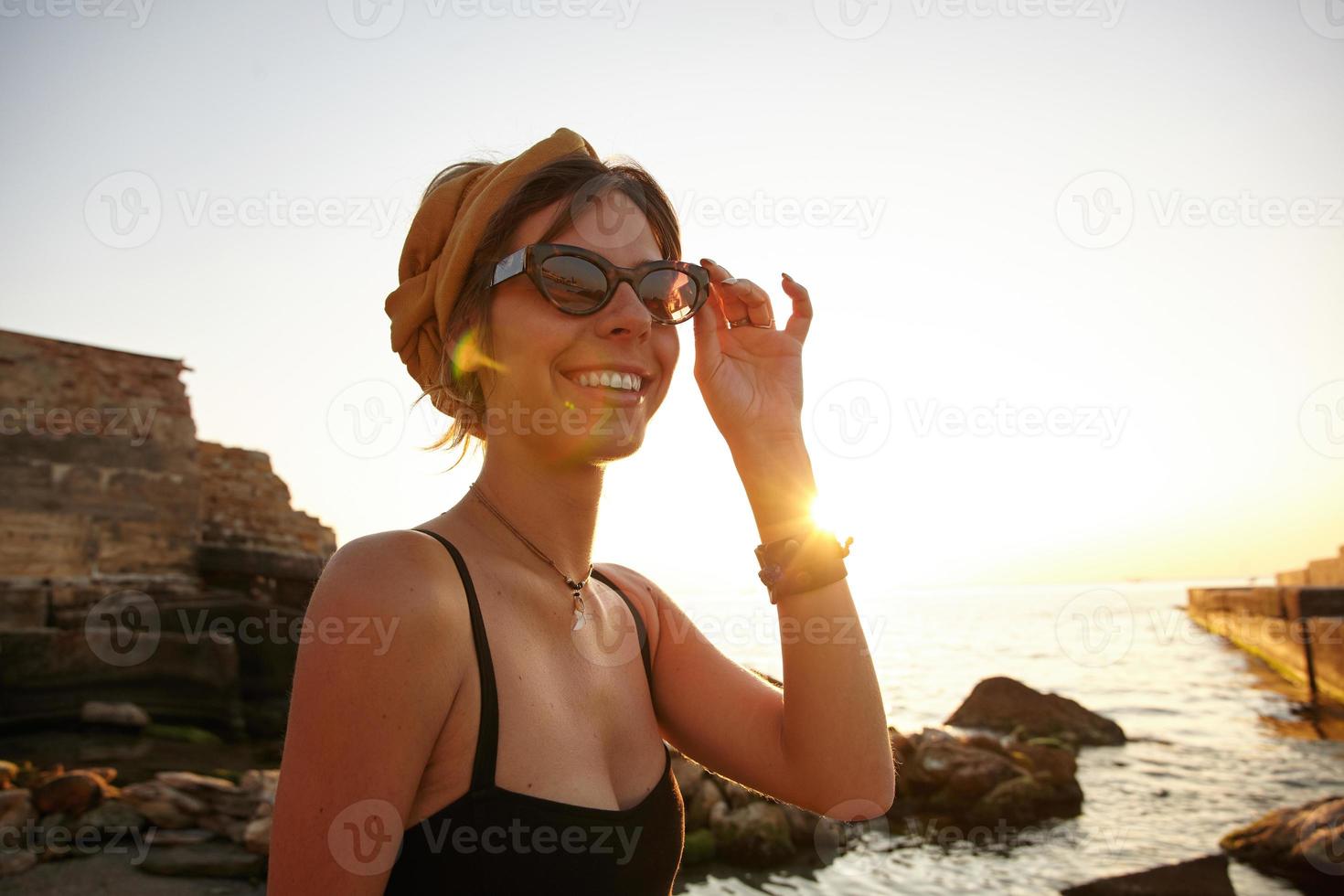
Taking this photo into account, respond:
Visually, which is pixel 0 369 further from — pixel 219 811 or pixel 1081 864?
pixel 1081 864

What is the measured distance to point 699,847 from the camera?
8438mm

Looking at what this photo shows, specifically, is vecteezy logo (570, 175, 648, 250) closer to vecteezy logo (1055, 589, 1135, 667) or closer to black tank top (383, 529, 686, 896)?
black tank top (383, 529, 686, 896)

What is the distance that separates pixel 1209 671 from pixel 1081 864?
23.7 m

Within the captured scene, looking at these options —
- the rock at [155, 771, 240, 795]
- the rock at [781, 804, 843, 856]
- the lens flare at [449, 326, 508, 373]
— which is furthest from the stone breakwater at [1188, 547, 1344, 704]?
the lens flare at [449, 326, 508, 373]

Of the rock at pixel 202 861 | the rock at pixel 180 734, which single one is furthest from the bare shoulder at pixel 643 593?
the rock at pixel 180 734

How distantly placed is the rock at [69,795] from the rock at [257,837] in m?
1.47

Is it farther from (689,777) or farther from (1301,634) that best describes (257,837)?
(1301,634)

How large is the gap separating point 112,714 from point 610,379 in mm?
12770

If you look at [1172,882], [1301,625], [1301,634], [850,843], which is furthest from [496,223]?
[1301,625]

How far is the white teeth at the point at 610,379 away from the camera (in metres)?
1.94

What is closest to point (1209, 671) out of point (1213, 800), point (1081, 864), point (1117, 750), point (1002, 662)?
point (1002, 662)

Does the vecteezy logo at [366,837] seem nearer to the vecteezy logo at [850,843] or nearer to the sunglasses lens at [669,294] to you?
the sunglasses lens at [669,294]

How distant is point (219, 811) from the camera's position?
7598mm

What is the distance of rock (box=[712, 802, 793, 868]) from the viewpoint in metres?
8.45
